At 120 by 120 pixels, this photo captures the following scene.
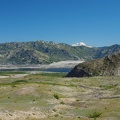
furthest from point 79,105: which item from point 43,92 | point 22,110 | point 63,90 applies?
point 63,90

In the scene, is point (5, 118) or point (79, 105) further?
point (79, 105)

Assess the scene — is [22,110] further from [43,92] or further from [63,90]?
[63,90]

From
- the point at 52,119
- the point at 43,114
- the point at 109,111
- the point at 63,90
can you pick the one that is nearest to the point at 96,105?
the point at 109,111

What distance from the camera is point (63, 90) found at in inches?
4624

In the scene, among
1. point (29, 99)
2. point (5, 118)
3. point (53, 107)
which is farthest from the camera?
point (29, 99)

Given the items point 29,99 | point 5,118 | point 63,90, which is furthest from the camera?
point 63,90

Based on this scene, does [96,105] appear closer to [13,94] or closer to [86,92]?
[13,94]

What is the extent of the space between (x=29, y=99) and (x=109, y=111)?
1143 inches

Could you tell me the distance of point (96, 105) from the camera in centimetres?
7138

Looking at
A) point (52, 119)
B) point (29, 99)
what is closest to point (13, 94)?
point (29, 99)

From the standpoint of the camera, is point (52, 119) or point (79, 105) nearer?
point (52, 119)

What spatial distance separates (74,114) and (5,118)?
15.2 meters

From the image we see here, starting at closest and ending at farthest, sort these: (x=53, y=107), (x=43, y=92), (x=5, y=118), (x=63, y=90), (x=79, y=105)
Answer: (x=5, y=118)
(x=53, y=107)
(x=79, y=105)
(x=43, y=92)
(x=63, y=90)

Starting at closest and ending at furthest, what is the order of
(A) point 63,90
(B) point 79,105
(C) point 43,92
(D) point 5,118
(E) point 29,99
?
(D) point 5,118 → (B) point 79,105 → (E) point 29,99 → (C) point 43,92 → (A) point 63,90
